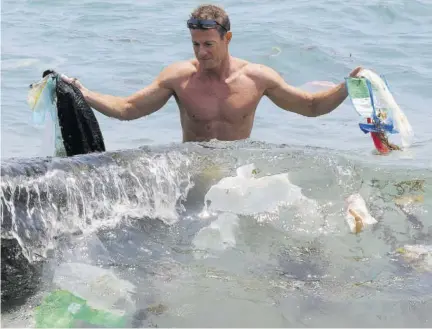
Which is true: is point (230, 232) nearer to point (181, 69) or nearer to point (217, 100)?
point (217, 100)

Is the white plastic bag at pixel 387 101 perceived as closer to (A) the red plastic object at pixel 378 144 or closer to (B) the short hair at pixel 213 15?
(A) the red plastic object at pixel 378 144

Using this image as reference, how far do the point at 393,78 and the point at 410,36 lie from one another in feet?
8.91

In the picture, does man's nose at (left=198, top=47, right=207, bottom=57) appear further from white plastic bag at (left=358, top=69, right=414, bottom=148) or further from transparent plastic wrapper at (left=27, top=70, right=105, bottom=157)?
white plastic bag at (left=358, top=69, right=414, bottom=148)

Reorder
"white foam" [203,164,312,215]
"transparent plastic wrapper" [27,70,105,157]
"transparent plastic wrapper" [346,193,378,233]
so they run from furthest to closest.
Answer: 1. "transparent plastic wrapper" [27,70,105,157]
2. "white foam" [203,164,312,215]
3. "transparent plastic wrapper" [346,193,378,233]

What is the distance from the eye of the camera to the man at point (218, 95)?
5.48 m

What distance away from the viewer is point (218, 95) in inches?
219

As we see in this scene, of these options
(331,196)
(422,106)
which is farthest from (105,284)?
(422,106)

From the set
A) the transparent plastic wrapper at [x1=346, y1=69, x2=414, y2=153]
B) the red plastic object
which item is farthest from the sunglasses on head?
the red plastic object

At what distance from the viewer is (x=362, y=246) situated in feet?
14.6

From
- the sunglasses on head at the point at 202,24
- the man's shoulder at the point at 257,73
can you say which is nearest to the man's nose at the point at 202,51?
the sunglasses on head at the point at 202,24

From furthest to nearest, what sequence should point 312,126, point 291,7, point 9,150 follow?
point 291,7 → point 312,126 → point 9,150

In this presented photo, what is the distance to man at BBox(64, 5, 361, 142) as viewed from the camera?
5.48 metres

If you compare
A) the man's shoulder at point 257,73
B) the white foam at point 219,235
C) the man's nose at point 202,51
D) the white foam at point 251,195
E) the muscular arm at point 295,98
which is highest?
the man's nose at point 202,51

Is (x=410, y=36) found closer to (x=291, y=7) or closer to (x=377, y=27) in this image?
(x=377, y=27)
